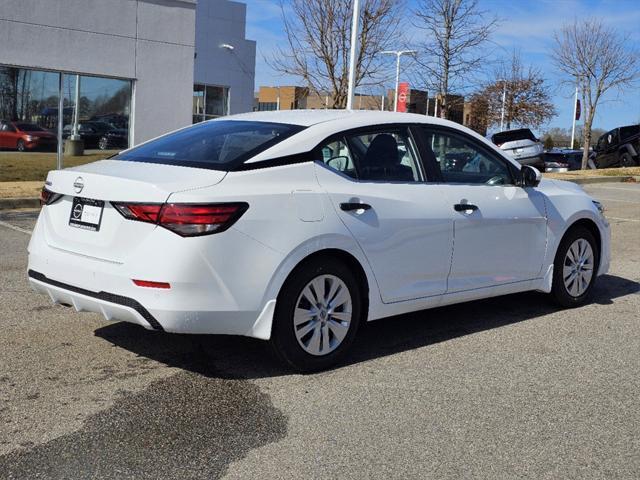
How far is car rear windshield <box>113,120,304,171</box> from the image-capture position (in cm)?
474

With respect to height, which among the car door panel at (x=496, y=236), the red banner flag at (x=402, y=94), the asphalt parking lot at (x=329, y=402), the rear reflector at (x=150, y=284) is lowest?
the asphalt parking lot at (x=329, y=402)

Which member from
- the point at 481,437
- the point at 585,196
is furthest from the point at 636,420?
the point at 585,196

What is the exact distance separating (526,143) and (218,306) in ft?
73.5

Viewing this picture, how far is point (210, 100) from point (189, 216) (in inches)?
Answer: 1304

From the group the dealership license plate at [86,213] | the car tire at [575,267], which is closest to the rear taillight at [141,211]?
the dealership license plate at [86,213]

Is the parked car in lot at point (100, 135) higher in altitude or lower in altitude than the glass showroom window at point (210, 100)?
lower

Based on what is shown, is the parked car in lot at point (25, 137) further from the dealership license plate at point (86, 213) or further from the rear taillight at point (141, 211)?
the rear taillight at point (141, 211)

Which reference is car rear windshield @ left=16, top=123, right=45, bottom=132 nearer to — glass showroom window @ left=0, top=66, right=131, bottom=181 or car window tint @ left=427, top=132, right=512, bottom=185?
glass showroom window @ left=0, top=66, right=131, bottom=181

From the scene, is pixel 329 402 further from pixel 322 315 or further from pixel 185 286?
pixel 185 286

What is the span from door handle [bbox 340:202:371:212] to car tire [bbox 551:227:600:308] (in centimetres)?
230

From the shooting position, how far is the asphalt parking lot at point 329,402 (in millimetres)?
3637

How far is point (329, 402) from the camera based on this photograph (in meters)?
4.38

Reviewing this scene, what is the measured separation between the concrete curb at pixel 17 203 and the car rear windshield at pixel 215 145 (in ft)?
27.2

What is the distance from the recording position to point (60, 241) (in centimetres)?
478
